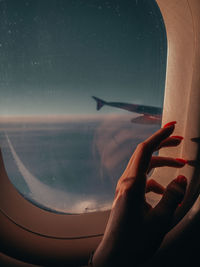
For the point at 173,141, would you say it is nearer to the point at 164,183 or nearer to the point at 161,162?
the point at 161,162

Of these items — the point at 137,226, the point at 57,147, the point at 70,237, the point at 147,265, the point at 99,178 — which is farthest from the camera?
the point at 57,147

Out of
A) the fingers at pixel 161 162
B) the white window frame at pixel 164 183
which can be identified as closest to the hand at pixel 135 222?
the fingers at pixel 161 162

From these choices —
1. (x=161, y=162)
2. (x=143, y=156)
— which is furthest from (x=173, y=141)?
(x=143, y=156)

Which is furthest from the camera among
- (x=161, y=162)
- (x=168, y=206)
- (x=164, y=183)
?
(x=164, y=183)

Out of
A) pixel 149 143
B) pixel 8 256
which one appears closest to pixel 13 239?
pixel 8 256

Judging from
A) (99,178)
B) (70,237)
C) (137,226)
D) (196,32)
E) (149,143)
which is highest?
(196,32)

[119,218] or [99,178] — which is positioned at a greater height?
[119,218]

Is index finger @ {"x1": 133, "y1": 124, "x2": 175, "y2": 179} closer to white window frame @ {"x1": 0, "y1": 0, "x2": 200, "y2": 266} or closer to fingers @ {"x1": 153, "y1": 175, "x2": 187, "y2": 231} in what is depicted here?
fingers @ {"x1": 153, "y1": 175, "x2": 187, "y2": 231}

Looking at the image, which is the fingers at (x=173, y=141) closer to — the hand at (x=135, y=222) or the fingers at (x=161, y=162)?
the fingers at (x=161, y=162)

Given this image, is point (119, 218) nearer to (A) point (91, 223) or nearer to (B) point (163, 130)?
(B) point (163, 130)
